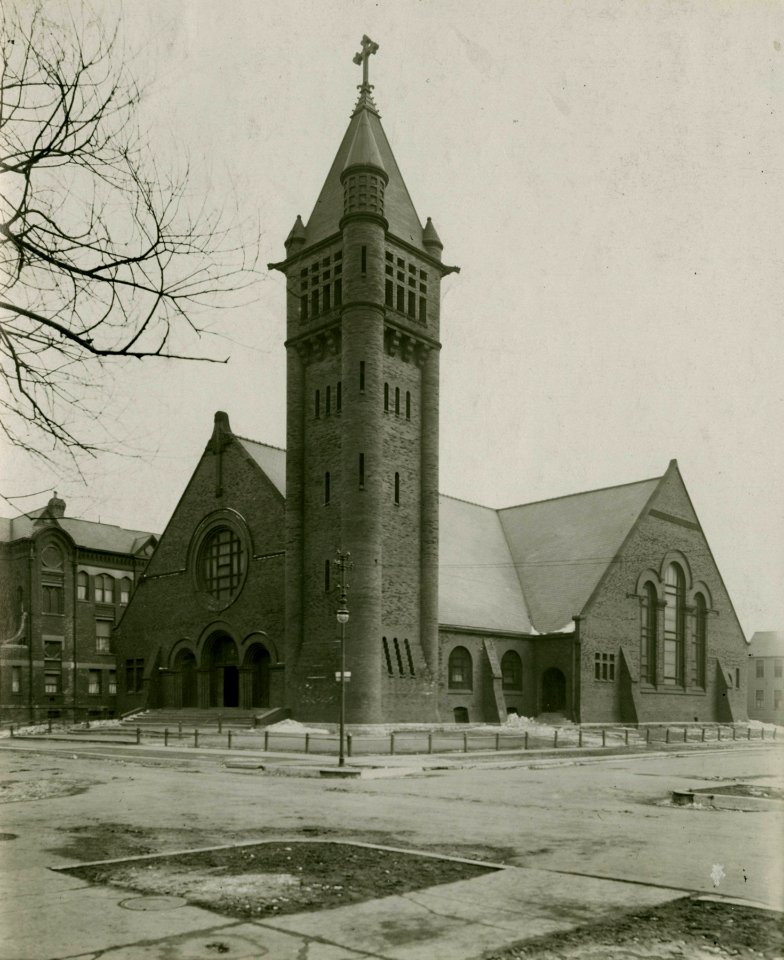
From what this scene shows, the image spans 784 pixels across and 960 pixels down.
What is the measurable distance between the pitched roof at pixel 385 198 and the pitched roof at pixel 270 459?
10.9 meters

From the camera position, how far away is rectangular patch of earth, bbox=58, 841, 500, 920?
7688mm

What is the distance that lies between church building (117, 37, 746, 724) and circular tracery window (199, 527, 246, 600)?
0.13 meters

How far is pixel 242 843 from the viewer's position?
35.4 ft

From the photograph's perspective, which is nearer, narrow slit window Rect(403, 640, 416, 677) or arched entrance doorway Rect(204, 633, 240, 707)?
narrow slit window Rect(403, 640, 416, 677)

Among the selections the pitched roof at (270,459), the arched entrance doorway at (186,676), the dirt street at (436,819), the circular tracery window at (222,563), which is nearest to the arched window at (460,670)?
the circular tracery window at (222,563)

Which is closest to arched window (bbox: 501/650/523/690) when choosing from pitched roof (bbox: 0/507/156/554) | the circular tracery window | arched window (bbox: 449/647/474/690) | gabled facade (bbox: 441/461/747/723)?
gabled facade (bbox: 441/461/747/723)

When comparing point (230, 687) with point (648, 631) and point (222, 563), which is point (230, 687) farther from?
point (648, 631)

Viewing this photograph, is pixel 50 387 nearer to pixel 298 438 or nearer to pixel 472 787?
pixel 472 787

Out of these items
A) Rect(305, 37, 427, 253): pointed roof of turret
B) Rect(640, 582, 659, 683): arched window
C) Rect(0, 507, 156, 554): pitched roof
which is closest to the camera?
Rect(305, 37, 427, 253): pointed roof of turret

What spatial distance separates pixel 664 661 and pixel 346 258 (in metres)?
29.4

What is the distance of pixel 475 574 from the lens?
173 ft

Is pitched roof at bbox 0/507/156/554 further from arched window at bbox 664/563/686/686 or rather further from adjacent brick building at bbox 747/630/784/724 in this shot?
adjacent brick building at bbox 747/630/784/724

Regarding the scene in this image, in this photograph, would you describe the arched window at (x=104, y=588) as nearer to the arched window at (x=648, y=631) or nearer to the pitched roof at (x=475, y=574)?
the pitched roof at (x=475, y=574)

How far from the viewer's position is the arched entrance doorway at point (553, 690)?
49062 mm
